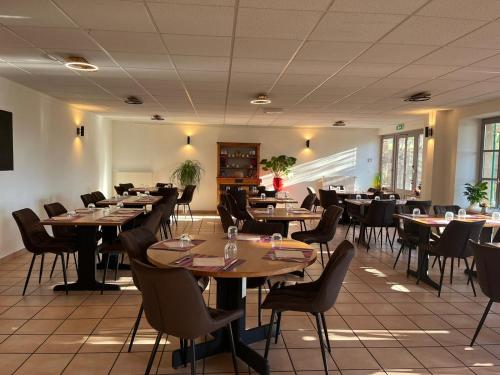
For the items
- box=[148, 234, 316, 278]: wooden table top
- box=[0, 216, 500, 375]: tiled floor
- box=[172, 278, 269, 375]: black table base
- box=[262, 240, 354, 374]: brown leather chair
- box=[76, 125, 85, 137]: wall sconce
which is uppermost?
box=[76, 125, 85, 137]: wall sconce

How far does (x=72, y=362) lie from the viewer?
283 cm

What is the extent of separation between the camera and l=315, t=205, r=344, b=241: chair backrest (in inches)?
193

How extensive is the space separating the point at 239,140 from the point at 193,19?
340 inches

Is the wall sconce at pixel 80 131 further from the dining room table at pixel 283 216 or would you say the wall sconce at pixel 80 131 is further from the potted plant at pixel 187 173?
the dining room table at pixel 283 216

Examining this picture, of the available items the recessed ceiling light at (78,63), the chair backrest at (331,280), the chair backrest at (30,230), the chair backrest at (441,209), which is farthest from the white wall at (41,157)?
the chair backrest at (441,209)

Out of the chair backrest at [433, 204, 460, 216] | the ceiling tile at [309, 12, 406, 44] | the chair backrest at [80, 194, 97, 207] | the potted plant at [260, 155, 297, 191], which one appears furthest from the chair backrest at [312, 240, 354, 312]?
the potted plant at [260, 155, 297, 191]

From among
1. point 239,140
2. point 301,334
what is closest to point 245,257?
point 301,334

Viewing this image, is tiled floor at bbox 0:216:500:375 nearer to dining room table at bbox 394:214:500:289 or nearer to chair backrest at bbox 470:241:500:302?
dining room table at bbox 394:214:500:289

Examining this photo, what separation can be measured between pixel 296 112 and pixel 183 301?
6806mm

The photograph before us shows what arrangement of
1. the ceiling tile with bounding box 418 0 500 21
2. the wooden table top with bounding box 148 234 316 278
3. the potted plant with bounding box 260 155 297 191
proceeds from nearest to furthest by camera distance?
the wooden table top with bounding box 148 234 316 278 < the ceiling tile with bounding box 418 0 500 21 < the potted plant with bounding box 260 155 297 191

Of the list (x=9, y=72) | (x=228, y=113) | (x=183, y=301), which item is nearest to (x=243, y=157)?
(x=228, y=113)

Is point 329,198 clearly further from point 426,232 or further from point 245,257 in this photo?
point 245,257

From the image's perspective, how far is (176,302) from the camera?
2205 mm

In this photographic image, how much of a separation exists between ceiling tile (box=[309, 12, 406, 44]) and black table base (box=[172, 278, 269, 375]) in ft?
6.80
